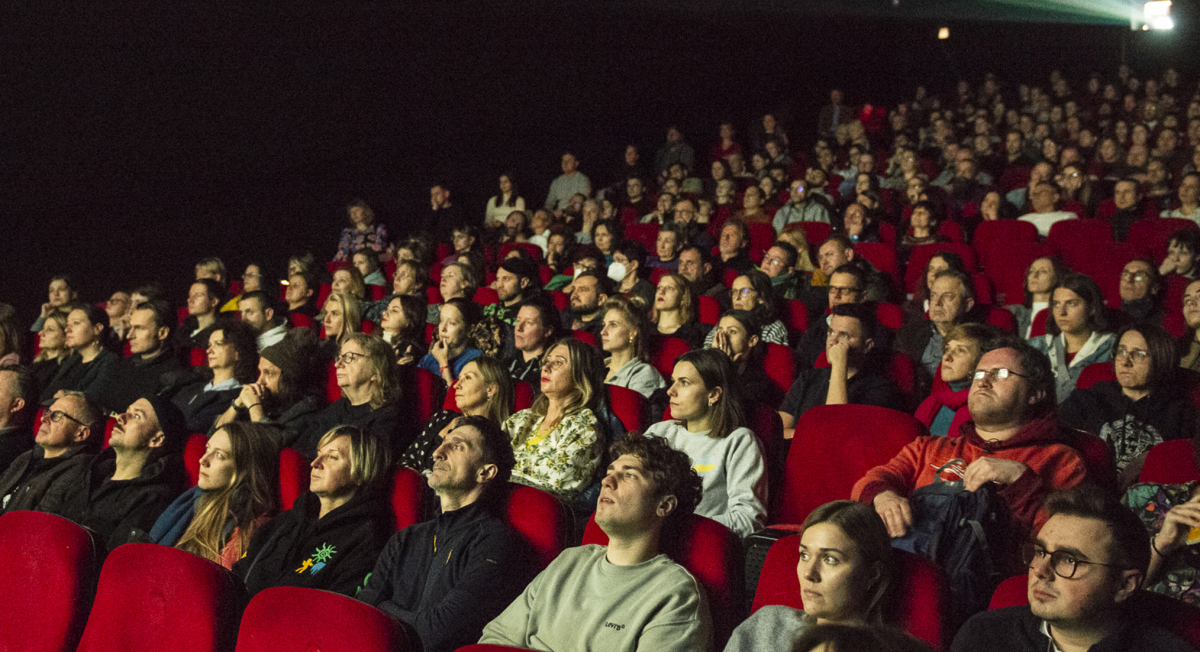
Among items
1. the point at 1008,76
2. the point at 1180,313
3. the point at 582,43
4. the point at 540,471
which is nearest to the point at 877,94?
the point at 1008,76

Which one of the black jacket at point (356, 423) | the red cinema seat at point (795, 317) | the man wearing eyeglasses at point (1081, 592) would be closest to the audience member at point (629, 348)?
the black jacket at point (356, 423)

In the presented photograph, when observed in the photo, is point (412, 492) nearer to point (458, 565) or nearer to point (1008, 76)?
point (458, 565)

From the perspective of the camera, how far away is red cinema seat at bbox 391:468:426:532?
1562 mm

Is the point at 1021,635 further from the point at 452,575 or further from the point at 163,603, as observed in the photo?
the point at 163,603

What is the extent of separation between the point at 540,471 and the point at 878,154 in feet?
15.0

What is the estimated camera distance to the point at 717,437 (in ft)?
5.58

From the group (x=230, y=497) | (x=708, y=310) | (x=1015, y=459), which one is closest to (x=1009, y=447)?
(x=1015, y=459)

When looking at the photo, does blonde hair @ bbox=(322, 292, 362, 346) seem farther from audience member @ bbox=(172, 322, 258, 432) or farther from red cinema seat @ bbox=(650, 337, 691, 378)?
red cinema seat @ bbox=(650, 337, 691, 378)

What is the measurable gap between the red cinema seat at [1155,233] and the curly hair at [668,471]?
245 cm

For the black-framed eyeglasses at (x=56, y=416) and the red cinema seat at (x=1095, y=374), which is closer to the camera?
the red cinema seat at (x=1095, y=374)

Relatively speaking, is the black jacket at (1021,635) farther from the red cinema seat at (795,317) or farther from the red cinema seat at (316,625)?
the red cinema seat at (795,317)

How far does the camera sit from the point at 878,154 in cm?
576

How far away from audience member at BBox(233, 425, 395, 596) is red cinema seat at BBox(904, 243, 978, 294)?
2.07m

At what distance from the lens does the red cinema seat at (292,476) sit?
1.68 meters
